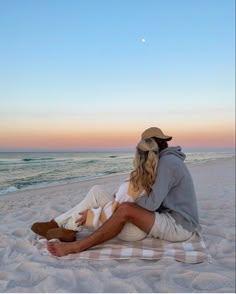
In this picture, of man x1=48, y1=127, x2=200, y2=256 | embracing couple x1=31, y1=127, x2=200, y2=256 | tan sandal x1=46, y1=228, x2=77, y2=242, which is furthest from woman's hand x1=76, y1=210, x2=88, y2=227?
man x1=48, y1=127, x2=200, y2=256

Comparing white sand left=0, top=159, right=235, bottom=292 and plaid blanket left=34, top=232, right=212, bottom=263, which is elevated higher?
plaid blanket left=34, top=232, right=212, bottom=263

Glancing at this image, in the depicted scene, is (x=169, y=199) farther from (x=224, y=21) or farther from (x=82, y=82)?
(x=224, y=21)

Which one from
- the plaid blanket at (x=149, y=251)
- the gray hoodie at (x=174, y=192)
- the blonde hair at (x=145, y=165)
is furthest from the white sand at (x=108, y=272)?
the blonde hair at (x=145, y=165)

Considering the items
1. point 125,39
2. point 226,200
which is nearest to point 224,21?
point 125,39

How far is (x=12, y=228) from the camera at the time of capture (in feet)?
10.8

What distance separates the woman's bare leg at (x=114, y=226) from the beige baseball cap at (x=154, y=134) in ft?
1.94

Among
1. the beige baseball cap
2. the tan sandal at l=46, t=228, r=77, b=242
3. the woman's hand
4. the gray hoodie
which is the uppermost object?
the beige baseball cap

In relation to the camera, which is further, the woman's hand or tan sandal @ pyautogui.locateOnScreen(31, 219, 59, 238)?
tan sandal @ pyautogui.locateOnScreen(31, 219, 59, 238)

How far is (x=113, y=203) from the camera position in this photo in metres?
2.61

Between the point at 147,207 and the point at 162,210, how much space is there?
0.22 m

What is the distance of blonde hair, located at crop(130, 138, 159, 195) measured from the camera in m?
2.42

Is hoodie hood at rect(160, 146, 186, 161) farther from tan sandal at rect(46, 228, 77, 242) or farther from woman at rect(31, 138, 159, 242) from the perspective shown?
tan sandal at rect(46, 228, 77, 242)

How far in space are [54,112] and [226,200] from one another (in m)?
3.28

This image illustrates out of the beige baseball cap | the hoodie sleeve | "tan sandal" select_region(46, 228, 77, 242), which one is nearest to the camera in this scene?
the hoodie sleeve
